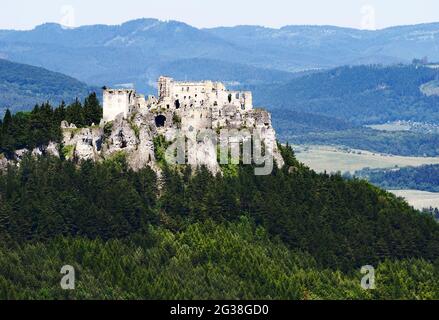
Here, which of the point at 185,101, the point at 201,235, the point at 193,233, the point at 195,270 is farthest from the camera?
the point at 185,101

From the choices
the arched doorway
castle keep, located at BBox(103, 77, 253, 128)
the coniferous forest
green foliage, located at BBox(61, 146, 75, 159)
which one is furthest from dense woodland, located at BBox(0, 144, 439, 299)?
castle keep, located at BBox(103, 77, 253, 128)

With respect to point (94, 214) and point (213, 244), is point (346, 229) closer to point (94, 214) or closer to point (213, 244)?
point (213, 244)

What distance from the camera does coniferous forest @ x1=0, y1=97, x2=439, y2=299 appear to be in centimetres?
14550

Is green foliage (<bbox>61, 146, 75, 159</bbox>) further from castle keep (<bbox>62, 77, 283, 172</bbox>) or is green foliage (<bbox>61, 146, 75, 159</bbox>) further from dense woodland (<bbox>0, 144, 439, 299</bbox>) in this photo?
dense woodland (<bbox>0, 144, 439, 299</bbox>)

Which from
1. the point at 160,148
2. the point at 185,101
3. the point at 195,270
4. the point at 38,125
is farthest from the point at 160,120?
the point at 195,270

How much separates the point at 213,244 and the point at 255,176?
17.0 meters

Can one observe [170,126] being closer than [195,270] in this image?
No

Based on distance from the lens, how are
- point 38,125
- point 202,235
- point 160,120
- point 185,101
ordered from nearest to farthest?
point 202,235 → point 38,125 → point 160,120 → point 185,101

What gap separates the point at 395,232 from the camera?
168750 mm

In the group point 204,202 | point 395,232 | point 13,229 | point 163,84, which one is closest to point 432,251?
point 395,232

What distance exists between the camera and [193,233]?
158125mm

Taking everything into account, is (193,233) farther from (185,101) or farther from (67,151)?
(185,101)

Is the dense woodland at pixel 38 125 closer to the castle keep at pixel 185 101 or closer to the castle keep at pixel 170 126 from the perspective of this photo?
the castle keep at pixel 170 126

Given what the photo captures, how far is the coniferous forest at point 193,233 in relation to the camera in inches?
5728
